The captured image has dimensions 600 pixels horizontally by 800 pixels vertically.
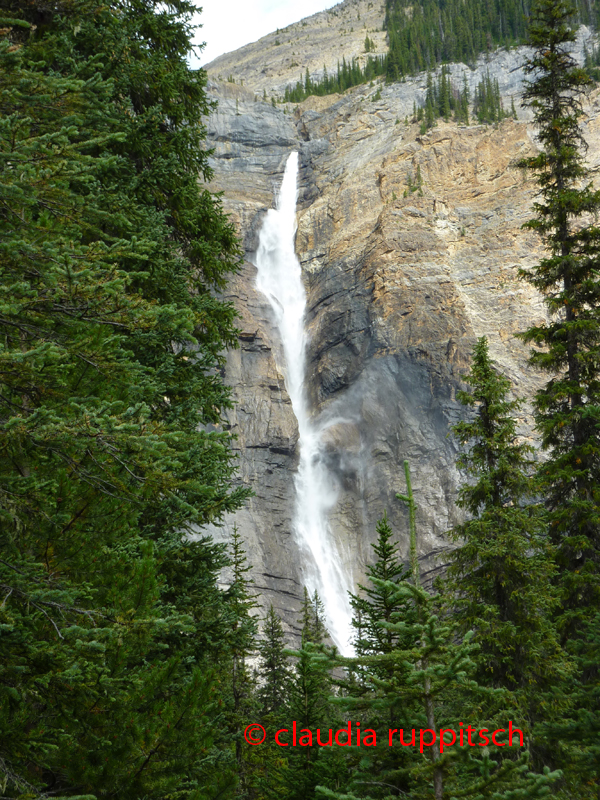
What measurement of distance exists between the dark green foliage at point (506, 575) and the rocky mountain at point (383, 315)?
27.9m

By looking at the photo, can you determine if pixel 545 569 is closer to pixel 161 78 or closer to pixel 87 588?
pixel 87 588

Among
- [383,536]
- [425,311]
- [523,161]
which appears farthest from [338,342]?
[383,536]

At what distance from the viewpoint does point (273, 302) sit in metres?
57.1

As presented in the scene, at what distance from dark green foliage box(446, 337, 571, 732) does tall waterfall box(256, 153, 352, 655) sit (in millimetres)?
25595

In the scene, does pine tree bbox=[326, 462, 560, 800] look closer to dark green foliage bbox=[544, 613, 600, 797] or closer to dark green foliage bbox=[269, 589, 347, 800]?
dark green foliage bbox=[544, 613, 600, 797]

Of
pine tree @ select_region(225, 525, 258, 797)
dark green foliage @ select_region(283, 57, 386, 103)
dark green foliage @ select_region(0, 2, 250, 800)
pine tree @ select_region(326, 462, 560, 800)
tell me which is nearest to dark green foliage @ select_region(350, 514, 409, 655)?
pine tree @ select_region(326, 462, 560, 800)

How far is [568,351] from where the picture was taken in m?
11.4

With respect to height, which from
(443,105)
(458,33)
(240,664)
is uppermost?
(458,33)

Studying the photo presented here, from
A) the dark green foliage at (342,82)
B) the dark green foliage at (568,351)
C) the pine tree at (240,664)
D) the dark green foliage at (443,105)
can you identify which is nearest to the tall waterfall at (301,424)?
the dark green foliage at (443,105)

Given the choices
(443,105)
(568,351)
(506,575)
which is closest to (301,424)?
(443,105)

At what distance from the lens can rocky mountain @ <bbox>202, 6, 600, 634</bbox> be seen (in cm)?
4366

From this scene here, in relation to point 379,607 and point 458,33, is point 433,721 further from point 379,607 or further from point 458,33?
point 458,33

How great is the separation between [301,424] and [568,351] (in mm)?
39342

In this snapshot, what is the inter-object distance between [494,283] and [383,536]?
47.8 metres
